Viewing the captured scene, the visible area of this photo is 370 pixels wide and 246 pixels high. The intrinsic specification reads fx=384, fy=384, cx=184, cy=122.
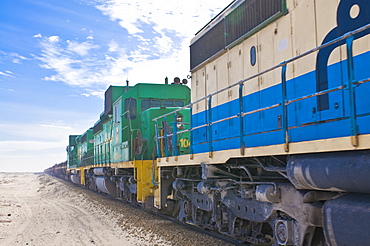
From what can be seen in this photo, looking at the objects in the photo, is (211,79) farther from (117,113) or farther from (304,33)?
(117,113)

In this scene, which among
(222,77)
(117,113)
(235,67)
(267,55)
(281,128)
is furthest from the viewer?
(117,113)

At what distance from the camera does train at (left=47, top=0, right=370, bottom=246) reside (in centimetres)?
362

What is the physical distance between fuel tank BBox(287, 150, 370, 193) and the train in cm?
1

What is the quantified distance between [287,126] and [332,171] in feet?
2.80

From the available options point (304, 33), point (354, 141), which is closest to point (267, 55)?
point (304, 33)

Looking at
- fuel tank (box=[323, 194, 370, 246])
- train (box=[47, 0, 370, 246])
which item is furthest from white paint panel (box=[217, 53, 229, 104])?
fuel tank (box=[323, 194, 370, 246])

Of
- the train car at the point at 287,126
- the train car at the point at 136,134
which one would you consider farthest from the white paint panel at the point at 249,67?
the train car at the point at 136,134

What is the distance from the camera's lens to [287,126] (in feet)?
14.3

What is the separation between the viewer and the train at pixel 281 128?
362cm

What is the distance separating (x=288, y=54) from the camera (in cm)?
525

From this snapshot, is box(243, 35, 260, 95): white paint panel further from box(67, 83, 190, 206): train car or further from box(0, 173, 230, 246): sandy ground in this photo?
box(67, 83, 190, 206): train car

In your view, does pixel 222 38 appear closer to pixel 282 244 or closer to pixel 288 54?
pixel 288 54

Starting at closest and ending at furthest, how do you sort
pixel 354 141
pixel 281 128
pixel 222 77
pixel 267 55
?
pixel 354 141 → pixel 281 128 → pixel 267 55 → pixel 222 77

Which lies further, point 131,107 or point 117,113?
point 117,113
